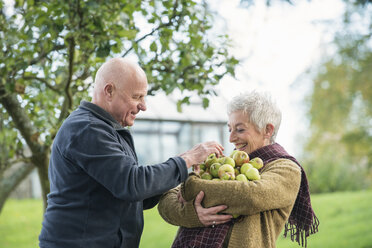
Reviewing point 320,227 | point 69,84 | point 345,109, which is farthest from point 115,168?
point 345,109

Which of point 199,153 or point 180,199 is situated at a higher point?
point 199,153

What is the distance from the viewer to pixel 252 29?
587 centimetres

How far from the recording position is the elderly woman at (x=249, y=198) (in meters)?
1.92

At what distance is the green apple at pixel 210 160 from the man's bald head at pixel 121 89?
42 cm

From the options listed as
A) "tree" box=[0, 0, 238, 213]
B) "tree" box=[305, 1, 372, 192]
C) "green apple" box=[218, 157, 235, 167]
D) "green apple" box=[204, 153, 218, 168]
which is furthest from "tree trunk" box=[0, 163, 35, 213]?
"tree" box=[305, 1, 372, 192]

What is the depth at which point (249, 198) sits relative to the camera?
1.89m

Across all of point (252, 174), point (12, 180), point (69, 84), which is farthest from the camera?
point (12, 180)

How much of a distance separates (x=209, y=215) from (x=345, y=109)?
33.4 feet

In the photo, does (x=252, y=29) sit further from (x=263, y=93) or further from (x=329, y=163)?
(x=329, y=163)

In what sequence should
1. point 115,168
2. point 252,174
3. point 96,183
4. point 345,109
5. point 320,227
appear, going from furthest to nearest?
point 345,109 < point 320,227 < point 252,174 < point 96,183 < point 115,168

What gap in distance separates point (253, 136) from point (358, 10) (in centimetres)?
679

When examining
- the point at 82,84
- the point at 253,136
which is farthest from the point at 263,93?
the point at 82,84

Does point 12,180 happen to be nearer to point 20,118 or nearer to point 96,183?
point 20,118

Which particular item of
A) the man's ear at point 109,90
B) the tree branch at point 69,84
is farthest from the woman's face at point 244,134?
the tree branch at point 69,84
